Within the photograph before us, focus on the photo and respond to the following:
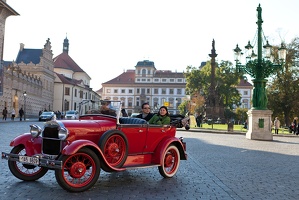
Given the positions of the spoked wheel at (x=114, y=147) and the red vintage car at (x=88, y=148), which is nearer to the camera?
the red vintage car at (x=88, y=148)

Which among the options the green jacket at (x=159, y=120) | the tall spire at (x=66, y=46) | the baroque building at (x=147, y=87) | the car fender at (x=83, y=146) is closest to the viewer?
the car fender at (x=83, y=146)

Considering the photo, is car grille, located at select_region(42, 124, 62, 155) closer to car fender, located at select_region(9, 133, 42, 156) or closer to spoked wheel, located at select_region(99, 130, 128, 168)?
car fender, located at select_region(9, 133, 42, 156)

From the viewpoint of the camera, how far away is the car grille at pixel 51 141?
6699 millimetres

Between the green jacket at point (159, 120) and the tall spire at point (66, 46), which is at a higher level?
the tall spire at point (66, 46)

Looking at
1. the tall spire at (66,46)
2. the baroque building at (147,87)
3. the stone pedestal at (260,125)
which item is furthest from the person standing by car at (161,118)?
the baroque building at (147,87)

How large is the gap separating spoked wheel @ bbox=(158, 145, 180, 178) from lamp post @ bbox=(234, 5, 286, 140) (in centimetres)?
1743

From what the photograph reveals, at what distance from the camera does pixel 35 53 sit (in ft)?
265

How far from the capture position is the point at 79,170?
650cm

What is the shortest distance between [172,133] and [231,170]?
7.18 ft

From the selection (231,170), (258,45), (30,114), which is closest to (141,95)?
(30,114)

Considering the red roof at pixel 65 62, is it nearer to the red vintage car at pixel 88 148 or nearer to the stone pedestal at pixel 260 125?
the stone pedestal at pixel 260 125

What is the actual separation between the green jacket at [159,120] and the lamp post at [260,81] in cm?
1744

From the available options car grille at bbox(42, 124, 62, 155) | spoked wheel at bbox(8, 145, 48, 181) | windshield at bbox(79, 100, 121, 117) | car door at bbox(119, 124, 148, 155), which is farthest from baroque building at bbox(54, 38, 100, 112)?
car grille at bbox(42, 124, 62, 155)

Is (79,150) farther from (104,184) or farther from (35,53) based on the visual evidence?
(35,53)
